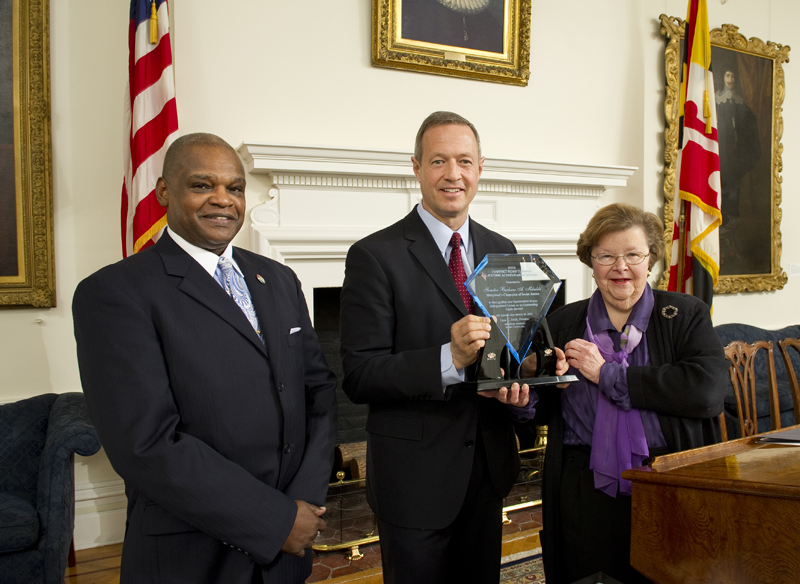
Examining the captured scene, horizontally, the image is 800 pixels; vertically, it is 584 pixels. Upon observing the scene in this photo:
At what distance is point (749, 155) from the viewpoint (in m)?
4.72

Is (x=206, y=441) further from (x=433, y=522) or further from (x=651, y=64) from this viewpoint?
(x=651, y=64)

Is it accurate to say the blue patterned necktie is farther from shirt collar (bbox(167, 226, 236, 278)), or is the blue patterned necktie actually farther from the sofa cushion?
the sofa cushion

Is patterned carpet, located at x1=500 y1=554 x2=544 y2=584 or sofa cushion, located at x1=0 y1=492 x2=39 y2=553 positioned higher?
sofa cushion, located at x1=0 y1=492 x2=39 y2=553

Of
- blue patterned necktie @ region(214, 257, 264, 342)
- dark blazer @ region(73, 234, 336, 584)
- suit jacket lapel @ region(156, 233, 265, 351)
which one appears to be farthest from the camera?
blue patterned necktie @ region(214, 257, 264, 342)

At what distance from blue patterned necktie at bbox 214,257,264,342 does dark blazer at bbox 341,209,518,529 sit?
27 cm

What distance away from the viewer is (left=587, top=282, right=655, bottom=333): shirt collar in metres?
1.65


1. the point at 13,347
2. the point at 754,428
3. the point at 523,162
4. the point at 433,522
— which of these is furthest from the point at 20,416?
the point at 754,428

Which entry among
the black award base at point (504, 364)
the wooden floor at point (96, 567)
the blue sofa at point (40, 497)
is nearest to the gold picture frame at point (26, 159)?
the blue sofa at point (40, 497)

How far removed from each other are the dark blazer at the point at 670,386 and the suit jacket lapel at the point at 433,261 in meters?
0.46

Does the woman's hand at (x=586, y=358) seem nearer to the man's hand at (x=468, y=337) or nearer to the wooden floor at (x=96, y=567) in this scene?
the man's hand at (x=468, y=337)

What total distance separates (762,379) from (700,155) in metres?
1.99

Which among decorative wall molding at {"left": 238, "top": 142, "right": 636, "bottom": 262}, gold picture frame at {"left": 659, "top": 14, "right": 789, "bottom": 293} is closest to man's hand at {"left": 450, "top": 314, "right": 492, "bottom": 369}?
decorative wall molding at {"left": 238, "top": 142, "right": 636, "bottom": 262}

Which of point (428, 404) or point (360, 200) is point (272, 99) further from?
point (428, 404)

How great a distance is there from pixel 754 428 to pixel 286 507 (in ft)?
Answer: 6.81
